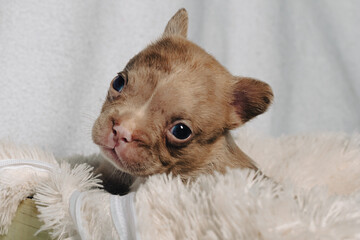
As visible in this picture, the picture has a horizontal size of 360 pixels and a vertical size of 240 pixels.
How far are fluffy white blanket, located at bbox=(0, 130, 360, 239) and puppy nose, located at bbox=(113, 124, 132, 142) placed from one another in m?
0.16

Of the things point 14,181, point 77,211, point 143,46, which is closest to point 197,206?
point 77,211

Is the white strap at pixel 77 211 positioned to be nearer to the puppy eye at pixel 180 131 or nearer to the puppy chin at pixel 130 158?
the puppy chin at pixel 130 158

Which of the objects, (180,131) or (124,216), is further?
(180,131)

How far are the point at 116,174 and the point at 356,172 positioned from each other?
1.23 m

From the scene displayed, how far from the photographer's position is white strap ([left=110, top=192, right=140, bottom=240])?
1.13m

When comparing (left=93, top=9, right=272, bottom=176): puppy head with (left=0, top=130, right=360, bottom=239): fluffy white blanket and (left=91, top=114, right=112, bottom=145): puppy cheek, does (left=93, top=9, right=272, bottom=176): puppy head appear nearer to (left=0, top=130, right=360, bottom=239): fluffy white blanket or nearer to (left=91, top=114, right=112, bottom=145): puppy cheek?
(left=91, top=114, right=112, bottom=145): puppy cheek

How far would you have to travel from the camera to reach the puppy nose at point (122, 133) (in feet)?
4.64

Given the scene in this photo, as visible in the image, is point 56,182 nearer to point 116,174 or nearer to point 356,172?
point 116,174

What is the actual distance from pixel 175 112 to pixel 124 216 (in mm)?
448

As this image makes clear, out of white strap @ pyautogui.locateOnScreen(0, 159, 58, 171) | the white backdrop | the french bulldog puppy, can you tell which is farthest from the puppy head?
the white backdrop

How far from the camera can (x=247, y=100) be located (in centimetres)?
174

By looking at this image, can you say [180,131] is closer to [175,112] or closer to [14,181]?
[175,112]

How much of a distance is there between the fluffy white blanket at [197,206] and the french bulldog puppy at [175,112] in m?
0.18

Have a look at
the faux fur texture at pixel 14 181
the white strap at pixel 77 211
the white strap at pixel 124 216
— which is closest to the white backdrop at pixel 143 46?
the faux fur texture at pixel 14 181
